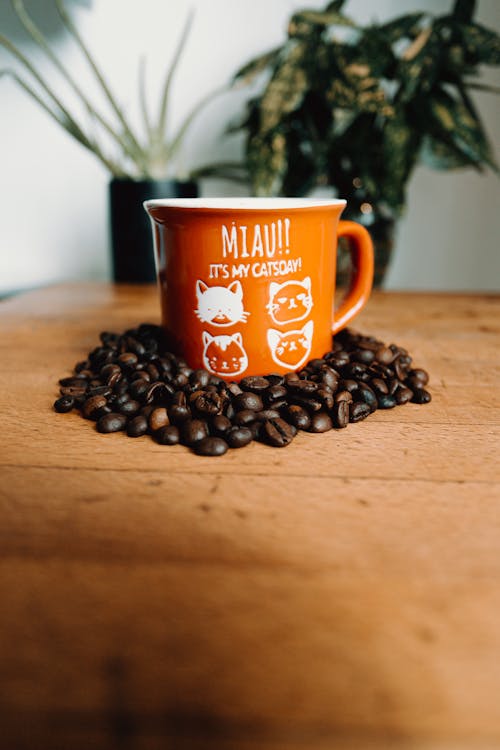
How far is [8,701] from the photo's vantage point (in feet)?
1.04

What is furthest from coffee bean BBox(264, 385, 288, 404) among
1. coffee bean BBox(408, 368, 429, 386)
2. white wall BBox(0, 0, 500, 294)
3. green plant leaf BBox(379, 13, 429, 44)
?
white wall BBox(0, 0, 500, 294)

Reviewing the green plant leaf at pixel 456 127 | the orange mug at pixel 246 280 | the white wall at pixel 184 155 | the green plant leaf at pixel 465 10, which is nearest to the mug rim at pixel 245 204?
the orange mug at pixel 246 280

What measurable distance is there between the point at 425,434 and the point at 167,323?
0.38 m

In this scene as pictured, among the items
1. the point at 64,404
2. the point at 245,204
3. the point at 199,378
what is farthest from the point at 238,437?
the point at 245,204

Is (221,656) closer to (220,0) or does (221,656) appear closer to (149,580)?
(149,580)

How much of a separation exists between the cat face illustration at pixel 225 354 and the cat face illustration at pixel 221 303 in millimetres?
22

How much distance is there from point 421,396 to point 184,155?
1.49m

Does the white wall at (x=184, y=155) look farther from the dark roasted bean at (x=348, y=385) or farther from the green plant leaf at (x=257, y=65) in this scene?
the dark roasted bean at (x=348, y=385)

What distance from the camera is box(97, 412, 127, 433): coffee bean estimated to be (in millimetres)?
660

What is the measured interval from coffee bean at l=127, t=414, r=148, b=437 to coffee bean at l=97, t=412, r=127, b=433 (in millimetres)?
13

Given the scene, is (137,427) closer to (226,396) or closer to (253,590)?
(226,396)

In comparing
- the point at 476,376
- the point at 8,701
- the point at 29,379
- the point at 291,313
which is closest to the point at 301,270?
the point at 291,313

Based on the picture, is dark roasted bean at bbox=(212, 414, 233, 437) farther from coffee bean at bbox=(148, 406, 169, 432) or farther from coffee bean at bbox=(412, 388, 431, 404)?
coffee bean at bbox=(412, 388, 431, 404)

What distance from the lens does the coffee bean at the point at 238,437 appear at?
24.5 inches
